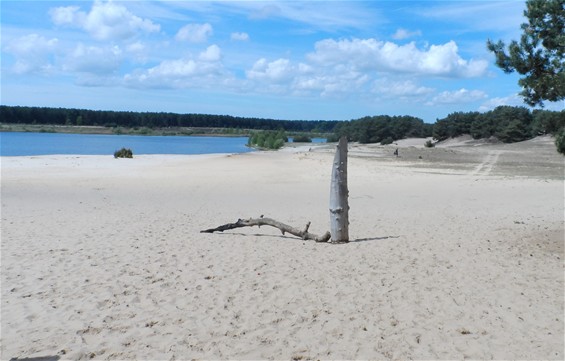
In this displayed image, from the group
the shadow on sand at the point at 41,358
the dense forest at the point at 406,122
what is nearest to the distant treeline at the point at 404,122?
the dense forest at the point at 406,122

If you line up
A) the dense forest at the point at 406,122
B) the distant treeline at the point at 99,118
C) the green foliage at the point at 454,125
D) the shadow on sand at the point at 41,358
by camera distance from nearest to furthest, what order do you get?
the shadow on sand at the point at 41,358 < the dense forest at the point at 406,122 < the green foliage at the point at 454,125 < the distant treeline at the point at 99,118

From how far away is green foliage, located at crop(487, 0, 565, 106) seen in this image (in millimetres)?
8867

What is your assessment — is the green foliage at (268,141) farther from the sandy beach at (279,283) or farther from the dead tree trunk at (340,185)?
the dead tree trunk at (340,185)

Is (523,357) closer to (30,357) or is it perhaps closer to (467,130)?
(30,357)

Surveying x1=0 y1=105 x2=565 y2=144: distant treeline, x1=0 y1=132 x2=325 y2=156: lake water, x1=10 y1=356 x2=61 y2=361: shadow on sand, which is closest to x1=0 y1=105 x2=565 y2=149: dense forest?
x1=0 y1=105 x2=565 y2=144: distant treeline

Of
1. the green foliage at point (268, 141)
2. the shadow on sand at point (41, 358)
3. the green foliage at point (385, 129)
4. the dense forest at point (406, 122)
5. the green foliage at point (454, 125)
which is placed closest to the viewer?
the shadow on sand at point (41, 358)

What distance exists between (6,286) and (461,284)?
21.0 ft

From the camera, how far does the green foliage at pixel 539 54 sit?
29.1 ft

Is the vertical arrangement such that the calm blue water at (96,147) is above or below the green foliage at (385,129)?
below

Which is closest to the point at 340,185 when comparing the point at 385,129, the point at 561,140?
the point at 561,140

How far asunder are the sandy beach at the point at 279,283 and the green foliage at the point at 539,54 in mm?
2983

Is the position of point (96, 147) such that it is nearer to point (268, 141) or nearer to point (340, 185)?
point (268, 141)

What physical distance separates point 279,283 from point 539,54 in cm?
Answer: 622

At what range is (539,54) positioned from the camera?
31.1ft
